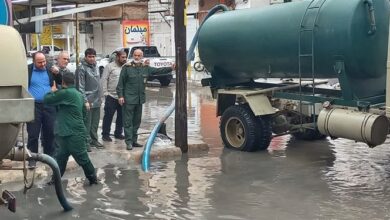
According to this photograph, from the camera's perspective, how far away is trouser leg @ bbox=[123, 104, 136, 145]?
31.8 feet

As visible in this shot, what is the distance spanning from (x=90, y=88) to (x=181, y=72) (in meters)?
1.54

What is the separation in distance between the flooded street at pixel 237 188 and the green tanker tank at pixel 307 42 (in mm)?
1286

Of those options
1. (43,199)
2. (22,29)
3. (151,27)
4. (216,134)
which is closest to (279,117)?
(216,134)

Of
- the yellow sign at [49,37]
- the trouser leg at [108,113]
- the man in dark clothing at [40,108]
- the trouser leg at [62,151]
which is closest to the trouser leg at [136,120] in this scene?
the trouser leg at [108,113]

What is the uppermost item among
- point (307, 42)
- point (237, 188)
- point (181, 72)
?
point (307, 42)

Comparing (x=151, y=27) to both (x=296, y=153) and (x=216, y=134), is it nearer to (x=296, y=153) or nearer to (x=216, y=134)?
(x=216, y=134)

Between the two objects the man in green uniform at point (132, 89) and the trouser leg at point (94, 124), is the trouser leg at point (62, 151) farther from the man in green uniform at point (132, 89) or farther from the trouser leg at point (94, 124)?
the trouser leg at point (94, 124)

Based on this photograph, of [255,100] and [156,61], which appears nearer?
[255,100]

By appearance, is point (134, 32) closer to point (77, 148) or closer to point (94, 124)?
point (94, 124)

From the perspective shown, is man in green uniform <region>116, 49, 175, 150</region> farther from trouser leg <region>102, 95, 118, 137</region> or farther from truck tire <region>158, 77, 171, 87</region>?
truck tire <region>158, 77, 171, 87</region>

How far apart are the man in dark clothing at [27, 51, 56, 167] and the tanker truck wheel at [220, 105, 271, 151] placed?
3118mm

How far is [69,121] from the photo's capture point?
7.21 meters

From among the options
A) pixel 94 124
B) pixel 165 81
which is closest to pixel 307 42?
pixel 94 124

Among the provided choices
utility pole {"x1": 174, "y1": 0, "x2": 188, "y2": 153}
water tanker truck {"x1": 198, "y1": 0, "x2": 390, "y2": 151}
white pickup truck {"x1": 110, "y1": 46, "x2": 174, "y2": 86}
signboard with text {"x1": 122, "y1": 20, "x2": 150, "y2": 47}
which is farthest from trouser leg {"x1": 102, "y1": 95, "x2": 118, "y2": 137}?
signboard with text {"x1": 122, "y1": 20, "x2": 150, "y2": 47}
